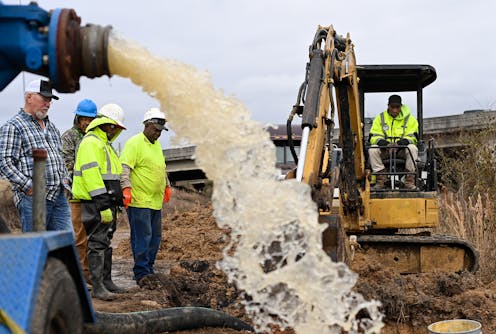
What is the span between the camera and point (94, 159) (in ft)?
21.1

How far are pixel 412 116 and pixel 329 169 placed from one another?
292 cm

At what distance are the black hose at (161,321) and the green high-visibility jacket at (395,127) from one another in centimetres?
394

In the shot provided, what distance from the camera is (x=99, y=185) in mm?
6391

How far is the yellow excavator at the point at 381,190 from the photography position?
698 cm

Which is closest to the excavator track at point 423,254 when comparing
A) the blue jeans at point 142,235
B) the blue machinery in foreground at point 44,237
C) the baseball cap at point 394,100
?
the baseball cap at point 394,100

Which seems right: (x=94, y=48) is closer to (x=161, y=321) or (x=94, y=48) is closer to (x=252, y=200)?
(x=252, y=200)

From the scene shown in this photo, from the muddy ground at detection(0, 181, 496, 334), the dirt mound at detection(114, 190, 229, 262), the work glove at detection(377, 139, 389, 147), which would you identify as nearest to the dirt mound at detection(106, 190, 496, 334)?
the muddy ground at detection(0, 181, 496, 334)

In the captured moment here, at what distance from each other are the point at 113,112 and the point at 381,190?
12.0 feet

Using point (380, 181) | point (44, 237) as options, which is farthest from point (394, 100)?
point (44, 237)

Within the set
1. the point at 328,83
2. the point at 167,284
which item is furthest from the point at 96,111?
the point at 328,83

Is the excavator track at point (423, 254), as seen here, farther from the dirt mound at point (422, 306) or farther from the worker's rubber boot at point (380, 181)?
the dirt mound at point (422, 306)

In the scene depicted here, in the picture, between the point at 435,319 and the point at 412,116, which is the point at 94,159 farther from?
the point at 412,116

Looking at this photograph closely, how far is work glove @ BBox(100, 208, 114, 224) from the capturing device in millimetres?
6602

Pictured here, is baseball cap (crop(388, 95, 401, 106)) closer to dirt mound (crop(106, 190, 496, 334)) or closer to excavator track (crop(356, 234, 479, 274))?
excavator track (crop(356, 234, 479, 274))
